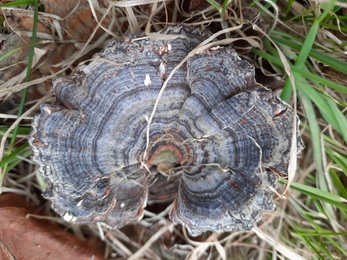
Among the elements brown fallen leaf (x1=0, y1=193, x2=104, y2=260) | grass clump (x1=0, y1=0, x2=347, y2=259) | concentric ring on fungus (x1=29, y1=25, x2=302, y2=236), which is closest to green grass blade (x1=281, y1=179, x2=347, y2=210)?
grass clump (x1=0, y1=0, x2=347, y2=259)

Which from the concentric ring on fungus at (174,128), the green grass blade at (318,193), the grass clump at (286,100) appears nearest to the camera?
the concentric ring on fungus at (174,128)

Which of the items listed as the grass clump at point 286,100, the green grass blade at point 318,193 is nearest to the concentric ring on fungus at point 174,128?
the grass clump at point 286,100

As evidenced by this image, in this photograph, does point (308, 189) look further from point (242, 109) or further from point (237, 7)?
point (237, 7)

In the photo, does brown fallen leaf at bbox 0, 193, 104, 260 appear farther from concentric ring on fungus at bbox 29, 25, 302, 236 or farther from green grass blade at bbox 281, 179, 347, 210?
green grass blade at bbox 281, 179, 347, 210

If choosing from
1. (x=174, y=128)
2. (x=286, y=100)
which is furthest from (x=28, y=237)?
(x=286, y=100)

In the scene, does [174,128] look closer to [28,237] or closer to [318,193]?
[318,193]

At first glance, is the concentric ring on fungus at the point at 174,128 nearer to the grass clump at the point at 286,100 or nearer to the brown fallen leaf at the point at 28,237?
the grass clump at the point at 286,100

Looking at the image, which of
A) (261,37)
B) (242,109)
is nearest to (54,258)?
(242,109)
